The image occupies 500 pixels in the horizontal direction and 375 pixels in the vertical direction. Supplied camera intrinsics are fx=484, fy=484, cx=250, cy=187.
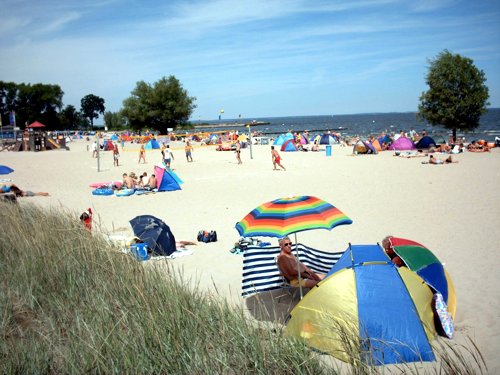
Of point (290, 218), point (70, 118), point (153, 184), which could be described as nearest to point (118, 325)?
point (290, 218)

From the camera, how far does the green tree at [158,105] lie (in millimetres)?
59156

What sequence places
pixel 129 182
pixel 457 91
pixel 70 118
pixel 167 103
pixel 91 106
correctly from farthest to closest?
1. pixel 91 106
2. pixel 70 118
3. pixel 167 103
4. pixel 457 91
5. pixel 129 182

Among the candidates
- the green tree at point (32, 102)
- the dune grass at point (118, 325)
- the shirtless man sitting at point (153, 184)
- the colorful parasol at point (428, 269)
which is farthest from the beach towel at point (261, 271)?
the green tree at point (32, 102)

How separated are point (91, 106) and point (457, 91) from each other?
101 meters

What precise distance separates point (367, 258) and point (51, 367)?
308 cm

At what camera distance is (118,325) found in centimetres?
405

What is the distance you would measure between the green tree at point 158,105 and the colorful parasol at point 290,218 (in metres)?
54.6

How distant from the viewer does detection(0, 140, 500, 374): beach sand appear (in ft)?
21.4

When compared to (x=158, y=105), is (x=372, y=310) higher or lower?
lower

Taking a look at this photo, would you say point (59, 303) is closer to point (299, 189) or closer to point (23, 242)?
point (23, 242)

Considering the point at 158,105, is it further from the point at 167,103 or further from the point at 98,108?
the point at 98,108

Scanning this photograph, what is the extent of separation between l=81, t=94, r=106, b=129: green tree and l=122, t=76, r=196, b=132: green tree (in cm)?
6113

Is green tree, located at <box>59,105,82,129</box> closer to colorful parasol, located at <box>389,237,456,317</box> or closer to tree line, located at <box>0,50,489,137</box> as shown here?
tree line, located at <box>0,50,489,137</box>

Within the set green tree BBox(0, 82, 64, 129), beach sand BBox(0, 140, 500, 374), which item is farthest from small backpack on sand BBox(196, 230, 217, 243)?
green tree BBox(0, 82, 64, 129)
